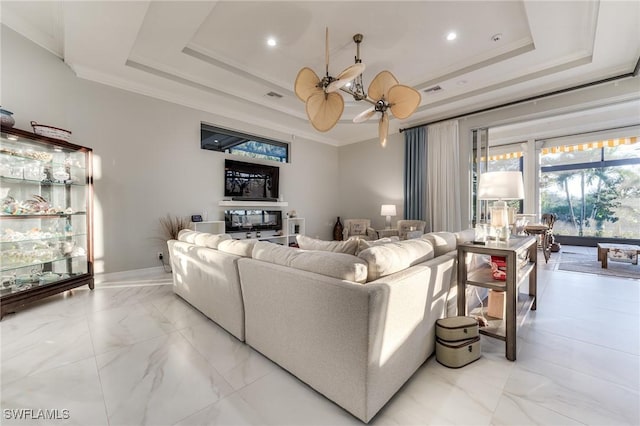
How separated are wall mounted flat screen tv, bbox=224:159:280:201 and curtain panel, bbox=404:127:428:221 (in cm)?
282

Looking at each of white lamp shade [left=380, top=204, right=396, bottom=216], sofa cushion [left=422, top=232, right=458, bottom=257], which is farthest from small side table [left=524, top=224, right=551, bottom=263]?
sofa cushion [left=422, top=232, right=458, bottom=257]

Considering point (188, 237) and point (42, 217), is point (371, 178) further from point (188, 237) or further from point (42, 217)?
point (42, 217)

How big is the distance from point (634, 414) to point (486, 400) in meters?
0.70

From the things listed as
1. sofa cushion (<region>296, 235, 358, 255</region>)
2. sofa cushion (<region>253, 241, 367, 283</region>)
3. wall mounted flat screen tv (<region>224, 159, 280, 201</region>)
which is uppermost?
wall mounted flat screen tv (<region>224, 159, 280, 201</region>)

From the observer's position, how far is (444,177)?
5.00 m

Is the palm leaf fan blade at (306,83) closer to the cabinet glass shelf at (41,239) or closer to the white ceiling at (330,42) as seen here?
the white ceiling at (330,42)

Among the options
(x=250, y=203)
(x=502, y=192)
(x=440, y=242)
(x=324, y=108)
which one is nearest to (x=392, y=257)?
(x=440, y=242)

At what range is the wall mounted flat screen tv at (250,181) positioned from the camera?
4934 millimetres

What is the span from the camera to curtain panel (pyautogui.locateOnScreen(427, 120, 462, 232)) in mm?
4867

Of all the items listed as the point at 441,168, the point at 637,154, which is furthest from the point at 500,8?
the point at 637,154

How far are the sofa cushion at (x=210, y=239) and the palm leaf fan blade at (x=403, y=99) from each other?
225 cm

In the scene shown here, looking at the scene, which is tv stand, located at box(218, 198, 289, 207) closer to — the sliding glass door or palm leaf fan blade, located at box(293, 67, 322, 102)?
palm leaf fan blade, located at box(293, 67, 322, 102)

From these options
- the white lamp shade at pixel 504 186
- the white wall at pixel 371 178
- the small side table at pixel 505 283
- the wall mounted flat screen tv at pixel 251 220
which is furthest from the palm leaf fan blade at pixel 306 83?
the white wall at pixel 371 178

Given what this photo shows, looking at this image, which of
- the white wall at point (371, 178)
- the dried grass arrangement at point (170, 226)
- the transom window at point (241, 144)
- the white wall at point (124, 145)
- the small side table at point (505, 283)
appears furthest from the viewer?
the white wall at point (371, 178)
